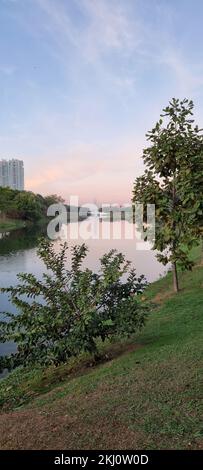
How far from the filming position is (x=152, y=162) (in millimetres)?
11188

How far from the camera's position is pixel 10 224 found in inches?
2982

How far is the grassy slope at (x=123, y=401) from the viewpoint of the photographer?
4090 mm

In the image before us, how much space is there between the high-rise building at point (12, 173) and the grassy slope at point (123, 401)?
139 meters

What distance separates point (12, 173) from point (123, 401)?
482ft

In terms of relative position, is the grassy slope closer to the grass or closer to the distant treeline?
the grass

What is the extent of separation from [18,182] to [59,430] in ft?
→ 484

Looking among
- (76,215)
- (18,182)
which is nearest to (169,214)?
(76,215)

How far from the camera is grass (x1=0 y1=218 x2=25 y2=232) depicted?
70.4 m

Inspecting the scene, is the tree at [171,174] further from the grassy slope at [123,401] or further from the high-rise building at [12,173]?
the high-rise building at [12,173]

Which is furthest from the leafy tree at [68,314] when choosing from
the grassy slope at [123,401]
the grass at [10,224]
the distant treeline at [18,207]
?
the distant treeline at [18,207]

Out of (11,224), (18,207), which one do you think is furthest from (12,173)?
(11,224)

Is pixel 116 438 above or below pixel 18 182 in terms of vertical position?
below
